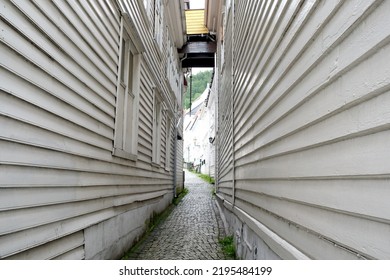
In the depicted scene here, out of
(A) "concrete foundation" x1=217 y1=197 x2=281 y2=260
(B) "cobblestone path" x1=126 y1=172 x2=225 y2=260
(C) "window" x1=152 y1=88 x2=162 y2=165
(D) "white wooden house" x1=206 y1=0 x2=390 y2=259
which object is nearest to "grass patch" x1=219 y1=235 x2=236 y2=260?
(B) "cobblestone path" x1=126 y1=172 x2=225 y2=260

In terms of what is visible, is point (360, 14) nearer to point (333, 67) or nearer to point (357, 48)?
point (357, 48)

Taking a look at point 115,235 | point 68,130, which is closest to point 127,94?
point 115,235

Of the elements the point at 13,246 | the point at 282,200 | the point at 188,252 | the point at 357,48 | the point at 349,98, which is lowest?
the point at 188,252

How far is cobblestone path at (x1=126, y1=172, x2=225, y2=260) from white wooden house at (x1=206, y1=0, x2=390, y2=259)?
2111mm

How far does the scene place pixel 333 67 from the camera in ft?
5.81

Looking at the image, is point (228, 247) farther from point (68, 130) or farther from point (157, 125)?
point (157, 125)

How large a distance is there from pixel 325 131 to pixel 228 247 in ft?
14.2

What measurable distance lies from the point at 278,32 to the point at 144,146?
179 inches

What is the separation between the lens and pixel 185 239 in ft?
21.8

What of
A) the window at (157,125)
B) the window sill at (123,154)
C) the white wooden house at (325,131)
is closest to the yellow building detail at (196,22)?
the window at (157,125)

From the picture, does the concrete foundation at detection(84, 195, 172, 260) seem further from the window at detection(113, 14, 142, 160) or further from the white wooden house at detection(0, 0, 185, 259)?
the window at detection(113, 14, 142, 160)

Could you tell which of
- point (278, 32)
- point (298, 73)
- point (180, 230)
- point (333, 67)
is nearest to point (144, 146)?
point (180, 230)

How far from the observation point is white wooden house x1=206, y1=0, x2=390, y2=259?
4.47ft

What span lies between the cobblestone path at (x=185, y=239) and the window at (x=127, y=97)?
160cm
